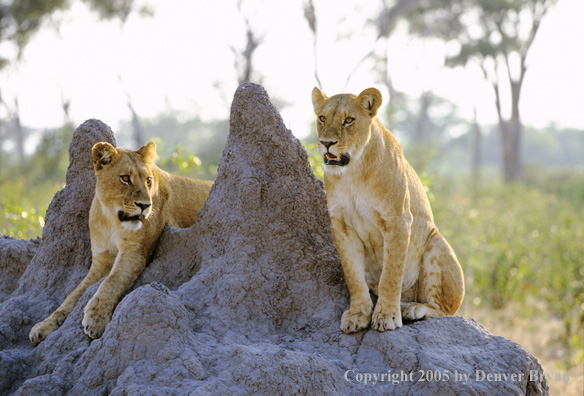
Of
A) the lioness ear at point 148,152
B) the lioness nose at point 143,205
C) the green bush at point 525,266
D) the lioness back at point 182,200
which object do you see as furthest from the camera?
the green bush at point 525,266

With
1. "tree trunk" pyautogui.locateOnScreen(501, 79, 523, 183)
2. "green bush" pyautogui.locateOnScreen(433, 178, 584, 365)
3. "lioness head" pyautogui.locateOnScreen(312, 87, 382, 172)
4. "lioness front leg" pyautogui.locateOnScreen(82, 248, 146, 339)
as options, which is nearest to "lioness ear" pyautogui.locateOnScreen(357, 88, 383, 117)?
"lioness head" pyautogui.locateOnScreen(312, 87, 382, 172)

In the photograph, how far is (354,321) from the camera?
381 cm

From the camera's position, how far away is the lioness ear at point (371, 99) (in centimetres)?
395

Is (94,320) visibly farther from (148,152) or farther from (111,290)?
(148,152)

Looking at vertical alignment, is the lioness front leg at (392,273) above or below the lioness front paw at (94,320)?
above

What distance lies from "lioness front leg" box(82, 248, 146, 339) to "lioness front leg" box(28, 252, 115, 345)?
1.06 ft

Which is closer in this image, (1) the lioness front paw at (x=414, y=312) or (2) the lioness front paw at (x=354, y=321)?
(2) the lioness front paw at (x=354, y=321)

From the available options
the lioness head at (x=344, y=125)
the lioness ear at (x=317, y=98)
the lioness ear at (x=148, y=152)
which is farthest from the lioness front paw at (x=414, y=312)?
the lioness ear at (x=148, y=152)

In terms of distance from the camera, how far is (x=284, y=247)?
4215 millimetres

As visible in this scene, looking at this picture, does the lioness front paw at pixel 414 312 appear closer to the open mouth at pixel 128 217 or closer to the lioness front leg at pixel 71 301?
the open mouth at pixel 128 217

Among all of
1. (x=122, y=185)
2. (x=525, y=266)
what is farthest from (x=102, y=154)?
(x=525, y=266)

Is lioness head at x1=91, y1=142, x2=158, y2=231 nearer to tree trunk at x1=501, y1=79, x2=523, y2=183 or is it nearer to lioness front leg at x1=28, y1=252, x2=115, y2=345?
lioness front leg at x1=28, y1=252, x2=115, y2=345

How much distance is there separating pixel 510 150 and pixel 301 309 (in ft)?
90.4

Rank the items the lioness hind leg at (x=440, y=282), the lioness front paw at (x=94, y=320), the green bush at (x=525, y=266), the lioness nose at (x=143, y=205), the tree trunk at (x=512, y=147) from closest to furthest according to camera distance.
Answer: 1. the lioness front paw at (x=94, y=320)
2. the lioness nose at (x=143, y=205)
3. the lioness hind leg at (x=440, y=282)
4. the green bush at (x=525, y=266)
5. the tree trunk at (x=512, y=147)
